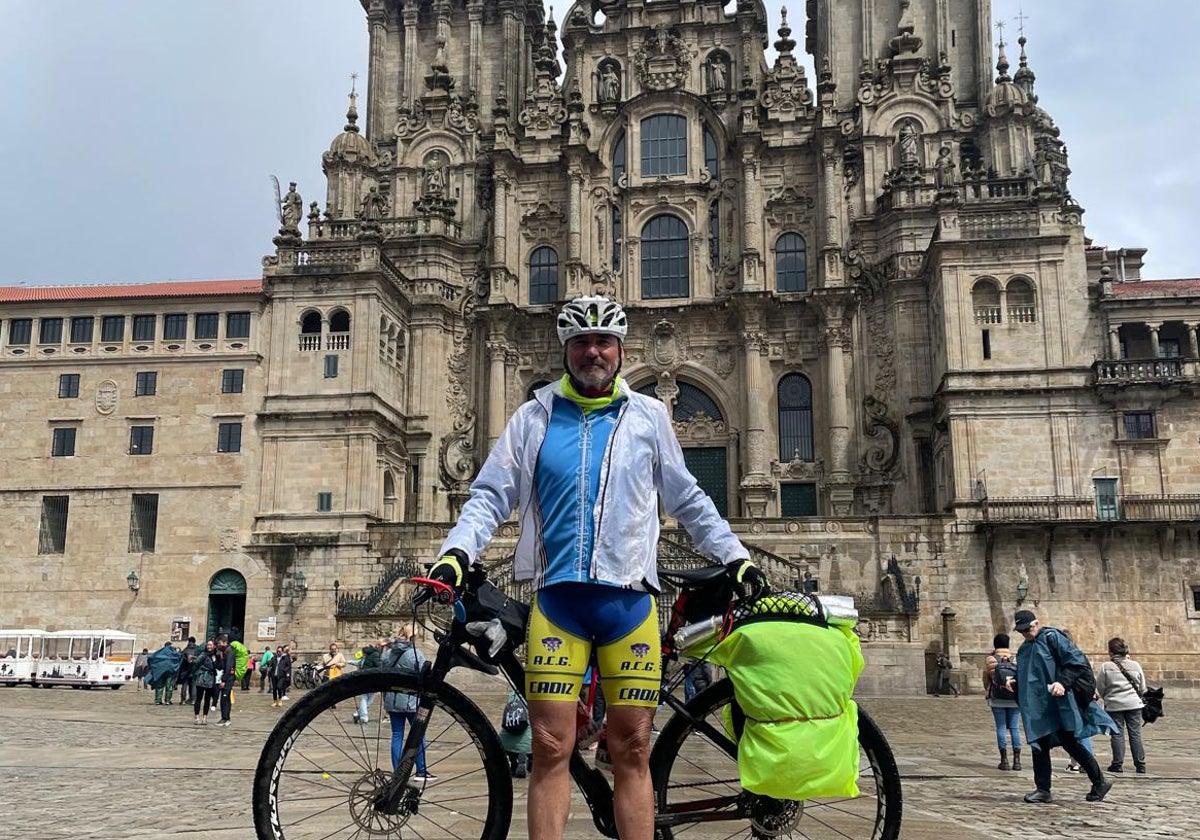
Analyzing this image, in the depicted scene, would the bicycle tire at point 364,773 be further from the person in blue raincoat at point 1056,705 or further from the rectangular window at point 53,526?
the rectangular window at point 53,526

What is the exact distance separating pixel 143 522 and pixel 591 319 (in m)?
36.8

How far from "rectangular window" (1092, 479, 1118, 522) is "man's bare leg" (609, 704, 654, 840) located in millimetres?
33322

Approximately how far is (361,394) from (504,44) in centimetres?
2060

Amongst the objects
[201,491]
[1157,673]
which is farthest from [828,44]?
[201,491]

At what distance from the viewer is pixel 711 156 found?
150 feet

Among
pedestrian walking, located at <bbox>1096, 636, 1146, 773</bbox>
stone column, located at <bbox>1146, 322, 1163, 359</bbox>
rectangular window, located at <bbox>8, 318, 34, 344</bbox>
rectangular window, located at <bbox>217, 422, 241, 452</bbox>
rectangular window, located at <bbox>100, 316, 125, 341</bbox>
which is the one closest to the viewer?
pedestrian walking, located at <bbox>1096, 636, 1146, 773</bbox>

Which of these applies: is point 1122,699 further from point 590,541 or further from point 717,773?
point 590,541

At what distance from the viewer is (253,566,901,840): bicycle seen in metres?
4.70

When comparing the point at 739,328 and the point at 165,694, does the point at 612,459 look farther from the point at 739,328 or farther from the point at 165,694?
the point at 739,328

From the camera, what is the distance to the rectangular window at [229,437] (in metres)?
37.8

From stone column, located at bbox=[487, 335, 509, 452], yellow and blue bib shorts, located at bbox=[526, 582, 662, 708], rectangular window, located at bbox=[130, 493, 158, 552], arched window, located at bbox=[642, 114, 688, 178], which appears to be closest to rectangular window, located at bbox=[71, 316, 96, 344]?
rectangular window, located at bbox=[130, 493, 158, 552]

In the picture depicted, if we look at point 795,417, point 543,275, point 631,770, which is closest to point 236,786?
point 631,770

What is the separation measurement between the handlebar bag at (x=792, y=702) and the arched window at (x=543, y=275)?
135ft

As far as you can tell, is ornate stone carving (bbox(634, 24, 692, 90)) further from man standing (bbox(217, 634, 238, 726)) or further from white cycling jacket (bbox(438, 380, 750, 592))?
white cycling jacket (bbox(438, 380, 750, 592))
